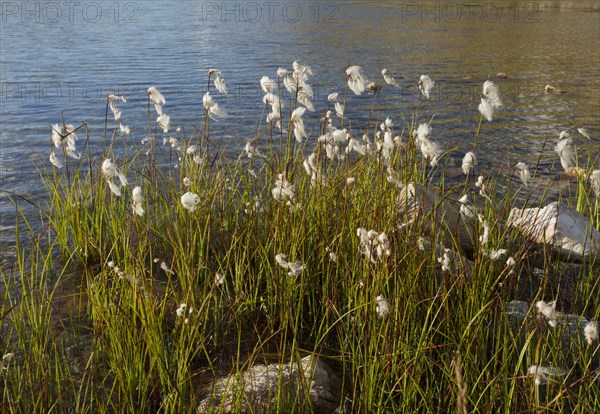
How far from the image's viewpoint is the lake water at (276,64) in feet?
32.3

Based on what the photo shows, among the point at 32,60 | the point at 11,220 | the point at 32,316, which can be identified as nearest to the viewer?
the point at 32,316

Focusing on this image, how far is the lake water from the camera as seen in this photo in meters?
9.85

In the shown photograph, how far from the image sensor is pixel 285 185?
12.3ft

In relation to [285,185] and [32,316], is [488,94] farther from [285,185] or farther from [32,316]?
[32,316]

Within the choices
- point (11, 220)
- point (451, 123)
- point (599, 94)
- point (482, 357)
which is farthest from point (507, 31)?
point (482, 357)

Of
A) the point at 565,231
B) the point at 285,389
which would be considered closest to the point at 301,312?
the point at 285,389

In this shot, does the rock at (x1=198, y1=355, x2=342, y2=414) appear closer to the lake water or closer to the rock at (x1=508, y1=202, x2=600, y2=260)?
the lake water

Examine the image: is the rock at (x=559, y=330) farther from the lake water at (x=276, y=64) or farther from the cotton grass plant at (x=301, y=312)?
the lake water at (x=276, y=64)

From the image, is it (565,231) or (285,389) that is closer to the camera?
(285,389)

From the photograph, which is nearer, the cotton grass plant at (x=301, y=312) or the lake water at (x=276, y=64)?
the cotton grass plant at (x=301, y=312)

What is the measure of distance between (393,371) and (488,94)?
1515 mm

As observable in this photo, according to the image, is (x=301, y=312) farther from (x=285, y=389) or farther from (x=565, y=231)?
(x=565, y=231)

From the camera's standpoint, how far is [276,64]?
616 inches

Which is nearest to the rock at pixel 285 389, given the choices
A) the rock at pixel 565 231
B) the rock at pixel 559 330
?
the rock at pixel 559 330
